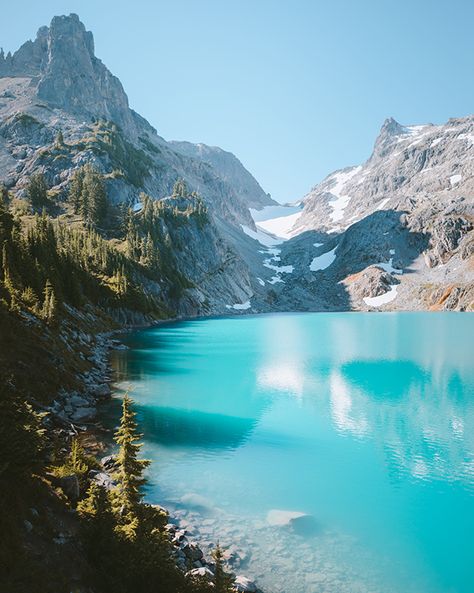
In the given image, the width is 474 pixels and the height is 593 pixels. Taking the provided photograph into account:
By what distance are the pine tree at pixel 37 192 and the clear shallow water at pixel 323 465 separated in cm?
12383

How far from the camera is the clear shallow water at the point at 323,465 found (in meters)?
15.8

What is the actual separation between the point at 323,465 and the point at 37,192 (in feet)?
525

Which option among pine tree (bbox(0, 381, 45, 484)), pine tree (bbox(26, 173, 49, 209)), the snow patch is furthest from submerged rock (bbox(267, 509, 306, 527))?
the snow patch

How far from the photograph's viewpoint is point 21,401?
13094 mm

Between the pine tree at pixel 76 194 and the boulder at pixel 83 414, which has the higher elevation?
the pine tree at pixel 76 194

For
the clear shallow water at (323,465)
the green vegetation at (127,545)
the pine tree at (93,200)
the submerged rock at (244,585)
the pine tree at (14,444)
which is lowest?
the clear shallow water at (323,465)

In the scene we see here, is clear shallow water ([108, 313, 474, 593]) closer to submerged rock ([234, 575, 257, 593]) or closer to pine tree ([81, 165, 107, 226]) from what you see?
submerged rock ([234, 575, 257, 593])

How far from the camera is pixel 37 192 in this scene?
510 feet

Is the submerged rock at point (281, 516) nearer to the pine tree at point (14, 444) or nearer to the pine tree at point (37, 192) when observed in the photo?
the pine tree at point (14, 444)

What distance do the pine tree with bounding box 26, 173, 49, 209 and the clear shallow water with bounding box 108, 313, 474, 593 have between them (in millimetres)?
123832

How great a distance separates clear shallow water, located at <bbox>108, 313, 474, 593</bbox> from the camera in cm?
1578

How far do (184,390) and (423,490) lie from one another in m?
24.5

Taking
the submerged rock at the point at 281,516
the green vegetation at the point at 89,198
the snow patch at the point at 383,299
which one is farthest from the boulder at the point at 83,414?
the snow patch at the point at 383,299

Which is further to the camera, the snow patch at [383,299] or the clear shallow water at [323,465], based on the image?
the snow patch at [383,299]
